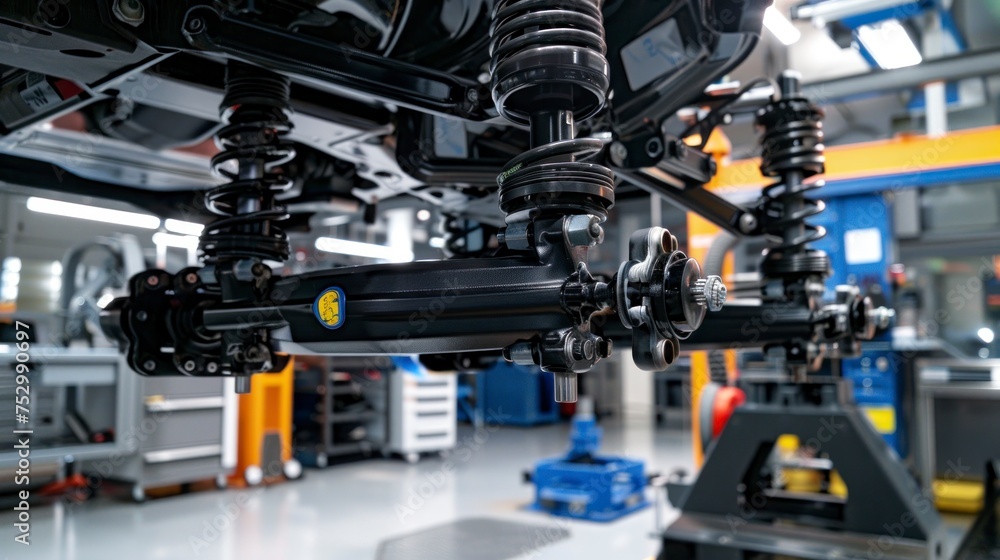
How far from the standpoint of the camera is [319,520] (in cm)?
360

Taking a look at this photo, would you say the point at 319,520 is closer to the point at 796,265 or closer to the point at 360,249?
the point at 796,265

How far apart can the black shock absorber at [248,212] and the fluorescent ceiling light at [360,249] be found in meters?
5.54

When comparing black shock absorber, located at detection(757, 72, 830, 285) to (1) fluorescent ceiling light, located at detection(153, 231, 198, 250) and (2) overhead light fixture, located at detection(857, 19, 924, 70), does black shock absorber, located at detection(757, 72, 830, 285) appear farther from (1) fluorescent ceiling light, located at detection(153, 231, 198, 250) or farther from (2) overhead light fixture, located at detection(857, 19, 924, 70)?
(1) fluorescent ceiling light, located at detection(153, 231, 198, 250)

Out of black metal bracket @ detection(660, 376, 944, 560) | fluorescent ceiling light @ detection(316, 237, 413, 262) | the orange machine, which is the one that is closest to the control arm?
black metal bracket @ detection(660, 376, 944, 560)

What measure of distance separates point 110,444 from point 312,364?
7.18 ft

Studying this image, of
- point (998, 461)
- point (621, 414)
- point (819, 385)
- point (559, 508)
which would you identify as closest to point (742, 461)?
point (819, 385)

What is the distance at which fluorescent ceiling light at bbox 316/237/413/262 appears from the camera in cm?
700

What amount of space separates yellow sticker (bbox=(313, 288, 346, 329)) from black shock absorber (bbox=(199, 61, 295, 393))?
0.18 m

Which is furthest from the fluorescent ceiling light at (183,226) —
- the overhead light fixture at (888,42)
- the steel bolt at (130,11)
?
the overhead light fixture at (888,42)

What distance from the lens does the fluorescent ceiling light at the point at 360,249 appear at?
23.0ft

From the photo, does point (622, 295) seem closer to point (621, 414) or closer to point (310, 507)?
point (310, 507)

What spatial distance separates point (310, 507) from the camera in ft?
12.9

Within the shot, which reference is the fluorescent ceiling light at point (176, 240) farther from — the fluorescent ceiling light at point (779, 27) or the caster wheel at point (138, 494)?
the fluorescent ceiling light at point (779, 27)

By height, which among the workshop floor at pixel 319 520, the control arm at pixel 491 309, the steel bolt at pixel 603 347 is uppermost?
the control arm at pixel 491 309
